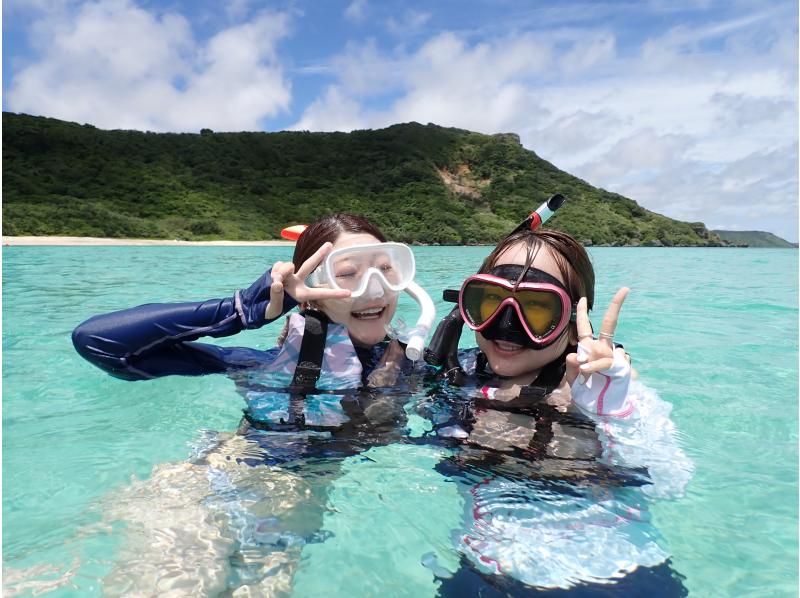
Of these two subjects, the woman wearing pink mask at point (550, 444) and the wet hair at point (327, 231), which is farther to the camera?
the wet hair at point (327, 231)

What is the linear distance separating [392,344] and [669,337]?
4.49m

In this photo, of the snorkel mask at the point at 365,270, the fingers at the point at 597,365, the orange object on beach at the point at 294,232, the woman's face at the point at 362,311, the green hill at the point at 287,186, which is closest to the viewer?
the fingers at the point at 597,365

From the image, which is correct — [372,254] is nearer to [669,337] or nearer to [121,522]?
[121,522]

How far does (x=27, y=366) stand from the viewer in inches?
175

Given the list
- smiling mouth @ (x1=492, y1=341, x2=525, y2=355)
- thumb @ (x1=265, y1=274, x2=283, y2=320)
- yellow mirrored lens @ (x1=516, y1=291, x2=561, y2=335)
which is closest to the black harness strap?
thumb @ (x1=265, y1=274, x2=283, y2=320)

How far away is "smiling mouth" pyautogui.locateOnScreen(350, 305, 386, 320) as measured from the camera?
2.57 m

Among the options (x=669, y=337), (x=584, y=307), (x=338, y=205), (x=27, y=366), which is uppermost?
(x=338, y=205)

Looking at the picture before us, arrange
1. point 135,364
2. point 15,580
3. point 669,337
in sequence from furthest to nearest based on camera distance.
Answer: point 669,337, point 135,364, point 15,580

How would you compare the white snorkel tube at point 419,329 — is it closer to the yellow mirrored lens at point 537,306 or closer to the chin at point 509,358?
the chin at point 509,358

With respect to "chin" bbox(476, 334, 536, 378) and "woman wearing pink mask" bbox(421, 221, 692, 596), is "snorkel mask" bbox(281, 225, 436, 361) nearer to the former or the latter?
"woman wearing pink mask" bbox(421, 221, 692, 596)

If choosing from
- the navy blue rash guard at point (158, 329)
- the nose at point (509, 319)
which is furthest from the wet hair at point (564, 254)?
the navy blue rash guard at point (158, 329)

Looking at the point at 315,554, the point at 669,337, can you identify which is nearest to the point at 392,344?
the point at 315,554

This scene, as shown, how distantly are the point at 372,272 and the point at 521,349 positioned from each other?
0.67 meters

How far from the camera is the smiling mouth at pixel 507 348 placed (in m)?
2.21
